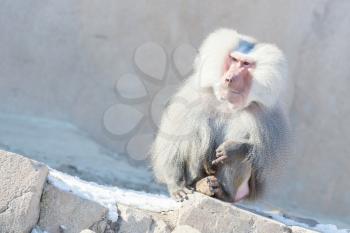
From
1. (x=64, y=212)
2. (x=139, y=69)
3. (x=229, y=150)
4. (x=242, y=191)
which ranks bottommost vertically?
(x=64, y=212)

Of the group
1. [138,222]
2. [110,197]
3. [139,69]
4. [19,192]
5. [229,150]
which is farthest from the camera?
[139,69]

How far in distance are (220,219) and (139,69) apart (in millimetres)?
3231

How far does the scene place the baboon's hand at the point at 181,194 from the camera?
13.6 ft

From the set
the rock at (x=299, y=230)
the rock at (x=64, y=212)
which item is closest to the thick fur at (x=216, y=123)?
the rock at (x=299, y=230)

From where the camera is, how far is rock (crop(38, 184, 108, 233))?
3.54 meters

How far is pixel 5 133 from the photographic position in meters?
6.29

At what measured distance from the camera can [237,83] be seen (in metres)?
4.37

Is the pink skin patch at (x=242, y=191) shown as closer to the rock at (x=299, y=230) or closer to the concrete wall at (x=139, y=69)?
the rock at (x=299, y=230)

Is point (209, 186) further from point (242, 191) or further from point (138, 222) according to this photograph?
point (138, 222)

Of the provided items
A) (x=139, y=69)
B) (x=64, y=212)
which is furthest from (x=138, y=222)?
(x=139, y=69)

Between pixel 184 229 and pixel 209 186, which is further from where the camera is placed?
pixel 209 186

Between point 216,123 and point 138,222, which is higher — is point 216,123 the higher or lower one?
the higher one

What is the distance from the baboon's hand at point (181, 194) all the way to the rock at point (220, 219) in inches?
14.9

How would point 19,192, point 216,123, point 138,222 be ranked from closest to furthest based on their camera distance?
1. point 19,192
2. point 138,222
3. point 216,123
